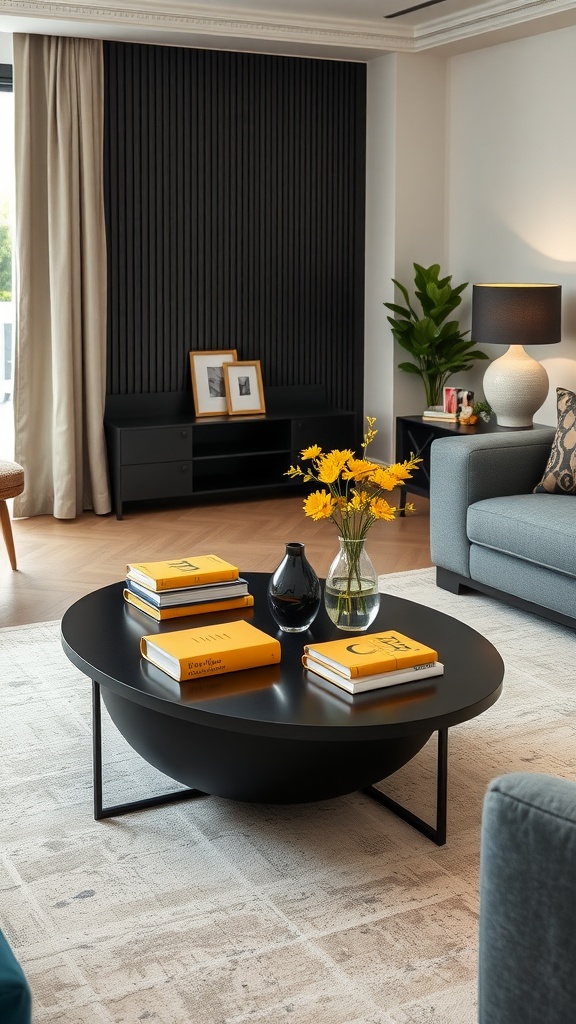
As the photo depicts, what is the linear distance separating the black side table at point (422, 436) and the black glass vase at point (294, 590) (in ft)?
9.75

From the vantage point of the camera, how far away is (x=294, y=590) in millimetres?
2670

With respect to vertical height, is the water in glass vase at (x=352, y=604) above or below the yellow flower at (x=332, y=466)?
below

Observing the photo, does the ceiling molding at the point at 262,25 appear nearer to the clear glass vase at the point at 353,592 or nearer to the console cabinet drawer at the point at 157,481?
the console cabinet drawer at the point at 157,481

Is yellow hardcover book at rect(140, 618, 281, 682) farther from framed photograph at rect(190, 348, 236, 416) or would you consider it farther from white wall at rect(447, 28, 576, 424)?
framed photograph at rect(190, 348, 236, 416)

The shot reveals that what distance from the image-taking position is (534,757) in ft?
9.68

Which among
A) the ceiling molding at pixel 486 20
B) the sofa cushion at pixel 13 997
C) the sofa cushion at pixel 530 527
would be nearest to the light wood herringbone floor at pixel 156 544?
the sofa cushion at pixel 530 527

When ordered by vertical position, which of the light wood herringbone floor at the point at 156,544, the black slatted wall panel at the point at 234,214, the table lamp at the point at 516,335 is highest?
the black slatted wall panel at the point at 234,214

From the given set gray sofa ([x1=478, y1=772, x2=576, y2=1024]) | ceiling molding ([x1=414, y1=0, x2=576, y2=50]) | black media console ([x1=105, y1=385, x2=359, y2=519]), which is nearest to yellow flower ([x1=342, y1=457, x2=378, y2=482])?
gray sofa ([x1=478, y1=772, x2=576, y2=1024])

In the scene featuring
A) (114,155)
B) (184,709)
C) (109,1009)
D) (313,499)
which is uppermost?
(114,155)

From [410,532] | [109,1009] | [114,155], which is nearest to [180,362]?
[114,155]

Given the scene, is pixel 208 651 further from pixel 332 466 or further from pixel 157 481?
pixel 157 481

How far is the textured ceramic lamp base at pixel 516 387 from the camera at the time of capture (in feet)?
17.7

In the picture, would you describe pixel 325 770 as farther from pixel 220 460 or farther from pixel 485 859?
pixel 220 460

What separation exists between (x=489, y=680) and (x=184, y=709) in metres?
0.72
